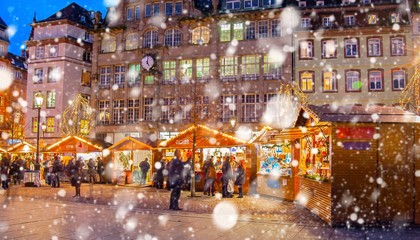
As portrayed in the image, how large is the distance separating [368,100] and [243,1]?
1273 centimetres

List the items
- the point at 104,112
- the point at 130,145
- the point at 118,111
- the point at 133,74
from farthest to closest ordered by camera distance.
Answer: the point at 104,112, the point at 118,111, the point at 133,74, the point at 130,145

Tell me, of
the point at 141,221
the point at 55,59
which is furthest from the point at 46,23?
the point at 141,221

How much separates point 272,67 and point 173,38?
8.74 m

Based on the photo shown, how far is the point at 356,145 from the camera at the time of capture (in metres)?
11.8

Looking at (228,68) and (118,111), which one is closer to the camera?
(228,68)

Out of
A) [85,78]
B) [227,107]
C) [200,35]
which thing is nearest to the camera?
[227,107]

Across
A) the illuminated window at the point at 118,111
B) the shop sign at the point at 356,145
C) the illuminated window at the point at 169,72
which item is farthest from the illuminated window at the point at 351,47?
the shop sign at the point at 356,145

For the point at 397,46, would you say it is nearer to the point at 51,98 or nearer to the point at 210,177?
the point at 210,177

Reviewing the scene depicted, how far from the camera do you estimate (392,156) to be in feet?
38.4

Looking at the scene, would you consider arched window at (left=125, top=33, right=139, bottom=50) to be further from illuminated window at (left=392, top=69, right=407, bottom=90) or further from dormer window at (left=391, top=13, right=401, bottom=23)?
illuminated window at (left=392, top=69, right=407, bottom=90)

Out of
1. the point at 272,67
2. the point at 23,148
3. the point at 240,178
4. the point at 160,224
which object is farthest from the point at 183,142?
the point at 23,148

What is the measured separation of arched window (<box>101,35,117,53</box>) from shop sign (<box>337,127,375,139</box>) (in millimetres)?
32187

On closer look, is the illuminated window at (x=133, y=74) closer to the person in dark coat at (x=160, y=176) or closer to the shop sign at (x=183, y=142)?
the person in dark coat at (x=160, y=176)

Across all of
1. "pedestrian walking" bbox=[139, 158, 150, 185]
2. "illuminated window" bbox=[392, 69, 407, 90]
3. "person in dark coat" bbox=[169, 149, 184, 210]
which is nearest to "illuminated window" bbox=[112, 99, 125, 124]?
"pedestrian walking" bbox=[139, 158, 150, 185]
